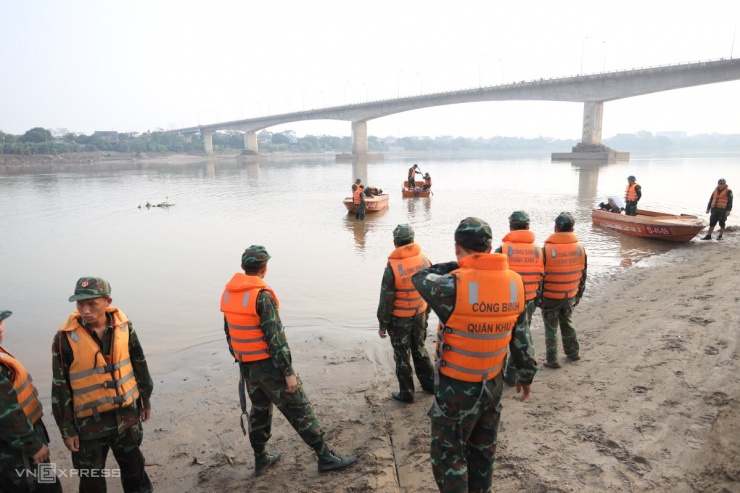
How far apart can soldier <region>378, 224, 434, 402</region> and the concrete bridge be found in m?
52.4

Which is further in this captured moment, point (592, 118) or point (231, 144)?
point (231, 144)

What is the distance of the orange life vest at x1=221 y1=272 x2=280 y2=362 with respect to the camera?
3.28 metres

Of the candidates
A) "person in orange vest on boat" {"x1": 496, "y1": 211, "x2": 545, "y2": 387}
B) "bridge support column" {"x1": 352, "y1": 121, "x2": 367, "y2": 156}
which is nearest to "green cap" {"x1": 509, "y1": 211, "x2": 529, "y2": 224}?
"person in orange vest on boat" {"x1": 496, "y1": 211, "x2": 545, "y2": 387}

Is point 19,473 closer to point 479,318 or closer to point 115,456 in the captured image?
point 115,456

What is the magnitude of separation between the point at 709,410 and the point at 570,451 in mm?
1347

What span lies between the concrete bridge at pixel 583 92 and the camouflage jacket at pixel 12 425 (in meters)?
55.5

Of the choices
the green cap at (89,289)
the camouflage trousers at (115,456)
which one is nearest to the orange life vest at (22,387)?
the camouflage trousers at (115,456)

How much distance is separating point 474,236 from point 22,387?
3004mm

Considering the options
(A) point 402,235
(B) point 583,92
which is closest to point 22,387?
(A) point 402,235

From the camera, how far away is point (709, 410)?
3791 mm

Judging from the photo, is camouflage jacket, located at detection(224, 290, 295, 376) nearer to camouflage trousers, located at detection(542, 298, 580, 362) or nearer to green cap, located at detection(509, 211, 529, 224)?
green cap, located at detection(509, 211, 529, 224)

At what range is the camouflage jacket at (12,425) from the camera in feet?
8.75

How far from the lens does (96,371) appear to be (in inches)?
116

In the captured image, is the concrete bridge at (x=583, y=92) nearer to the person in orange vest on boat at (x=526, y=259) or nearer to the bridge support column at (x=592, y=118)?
the bridge support column at (x=592, y=118)
